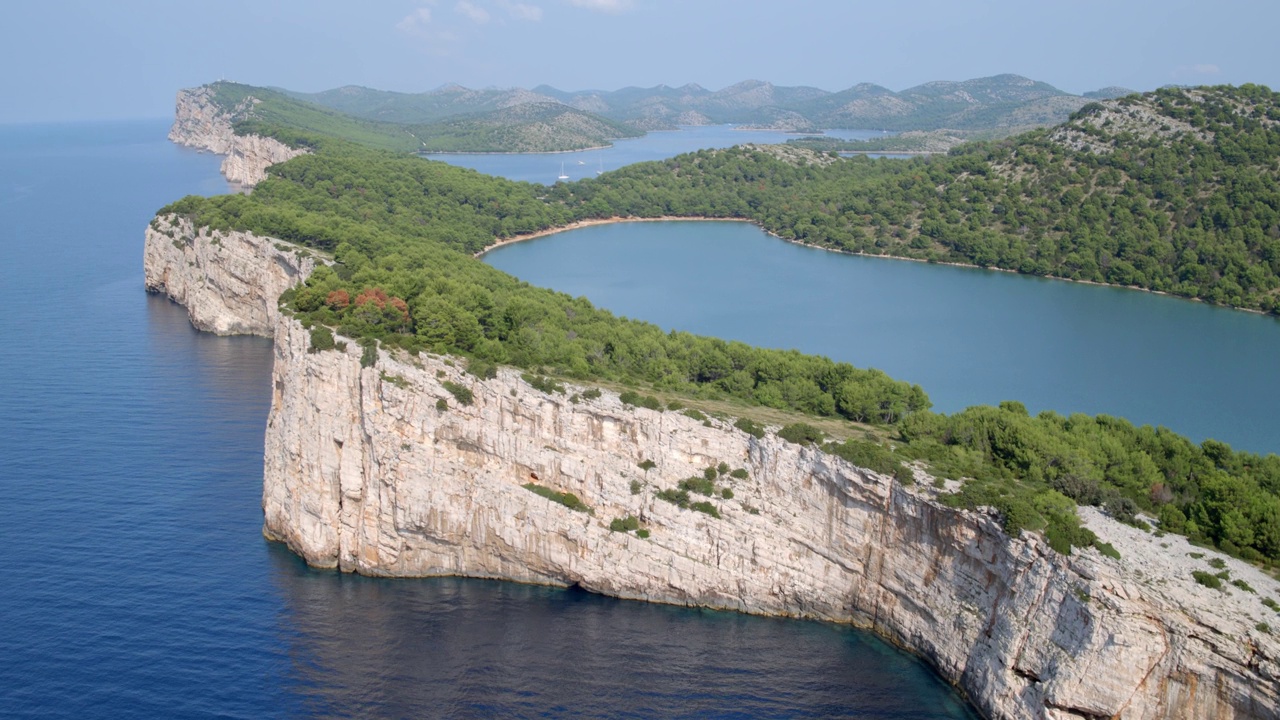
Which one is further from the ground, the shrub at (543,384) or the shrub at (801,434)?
the shrub at (543,384)

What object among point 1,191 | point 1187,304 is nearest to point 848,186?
point 1187,304

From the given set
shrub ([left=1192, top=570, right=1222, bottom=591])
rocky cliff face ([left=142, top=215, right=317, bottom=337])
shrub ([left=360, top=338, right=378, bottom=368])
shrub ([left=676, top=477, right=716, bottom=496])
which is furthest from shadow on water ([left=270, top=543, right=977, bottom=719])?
rocky cliff face ([left=142, top=215, right=317, bottom=337])

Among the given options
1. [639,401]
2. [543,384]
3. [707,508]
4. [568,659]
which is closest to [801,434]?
[707,508]

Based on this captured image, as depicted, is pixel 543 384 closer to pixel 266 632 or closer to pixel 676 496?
pixel 676 496

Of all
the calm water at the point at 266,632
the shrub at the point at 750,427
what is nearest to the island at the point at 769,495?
the shrub at the point at 750,427

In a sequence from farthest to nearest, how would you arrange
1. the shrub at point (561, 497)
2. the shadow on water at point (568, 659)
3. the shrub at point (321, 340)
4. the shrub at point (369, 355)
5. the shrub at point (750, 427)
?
the shrub at point (321, 340)
the shrub at point (369, 355)
the shrub at point (561, 497)
the shrub at point (750, 427)
the shadow on water at point (568, 659)

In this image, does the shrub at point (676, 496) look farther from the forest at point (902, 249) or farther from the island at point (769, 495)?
the forest at point (902, 249)
